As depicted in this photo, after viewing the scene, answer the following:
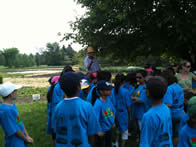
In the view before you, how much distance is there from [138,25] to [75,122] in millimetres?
6537

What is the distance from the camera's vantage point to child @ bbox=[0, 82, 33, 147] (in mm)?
2961

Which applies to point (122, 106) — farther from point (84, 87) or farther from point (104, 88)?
point (104, 88)

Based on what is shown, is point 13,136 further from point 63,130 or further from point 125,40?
point 125,40

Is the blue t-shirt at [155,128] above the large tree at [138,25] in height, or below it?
below

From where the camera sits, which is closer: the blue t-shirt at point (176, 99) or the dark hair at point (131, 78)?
the blue t-shirt at point (176, 99)

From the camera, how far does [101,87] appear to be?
11.5 ft

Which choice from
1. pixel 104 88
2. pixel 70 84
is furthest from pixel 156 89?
pixel 104 88

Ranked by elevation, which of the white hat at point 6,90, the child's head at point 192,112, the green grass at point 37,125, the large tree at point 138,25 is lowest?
the green grass at point 37,125

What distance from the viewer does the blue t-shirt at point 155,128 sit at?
2.29 m

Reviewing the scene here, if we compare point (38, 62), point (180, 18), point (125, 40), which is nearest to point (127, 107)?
point (180, 18)

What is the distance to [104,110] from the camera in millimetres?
3611

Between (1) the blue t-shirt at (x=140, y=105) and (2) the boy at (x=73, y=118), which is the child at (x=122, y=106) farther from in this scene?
(2) the boy at (x=73, y=118)

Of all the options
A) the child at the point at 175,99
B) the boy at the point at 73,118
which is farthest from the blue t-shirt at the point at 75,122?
the child at the point at 175,99

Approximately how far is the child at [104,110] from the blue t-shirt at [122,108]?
651mm
